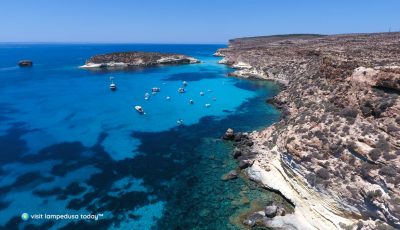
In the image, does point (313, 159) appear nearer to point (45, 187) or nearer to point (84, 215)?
point (84, 215)

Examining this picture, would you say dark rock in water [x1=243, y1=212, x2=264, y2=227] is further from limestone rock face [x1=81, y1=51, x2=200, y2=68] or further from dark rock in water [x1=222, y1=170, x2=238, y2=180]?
limestone rock face [x1=81, y1=51, x2=200, y2=68]

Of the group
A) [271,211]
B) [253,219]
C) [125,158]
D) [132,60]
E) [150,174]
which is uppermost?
[132,60]

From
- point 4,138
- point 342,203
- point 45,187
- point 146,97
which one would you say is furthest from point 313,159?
point 146,97

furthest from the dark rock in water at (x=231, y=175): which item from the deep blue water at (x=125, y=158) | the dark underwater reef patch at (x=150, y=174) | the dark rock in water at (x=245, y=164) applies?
the dark rock in water at (x=245, y=164)

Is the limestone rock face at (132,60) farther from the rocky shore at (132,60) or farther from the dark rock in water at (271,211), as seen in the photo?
the dark rock in water at (271,211)

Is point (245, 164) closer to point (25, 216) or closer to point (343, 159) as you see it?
point (343, 159)

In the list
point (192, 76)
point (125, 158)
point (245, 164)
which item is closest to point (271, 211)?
point (245, 164)
